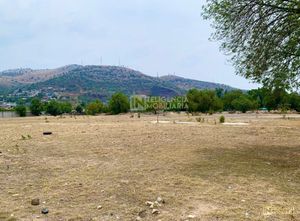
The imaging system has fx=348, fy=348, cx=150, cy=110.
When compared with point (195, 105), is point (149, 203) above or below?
below

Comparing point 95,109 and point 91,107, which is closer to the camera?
point 95,109

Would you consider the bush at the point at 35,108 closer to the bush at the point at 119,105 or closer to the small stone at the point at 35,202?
the bush at the point at 119,105

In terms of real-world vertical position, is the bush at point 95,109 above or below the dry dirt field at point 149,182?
above

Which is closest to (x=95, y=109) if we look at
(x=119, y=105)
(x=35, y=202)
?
(x=119, y=105)

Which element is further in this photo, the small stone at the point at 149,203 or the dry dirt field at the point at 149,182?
the small stone at the point at 149,203

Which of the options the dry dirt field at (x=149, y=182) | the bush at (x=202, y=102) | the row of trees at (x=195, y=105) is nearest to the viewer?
the dry dirt field at (x=149, y=182)

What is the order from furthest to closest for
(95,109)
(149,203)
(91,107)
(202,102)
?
(91,107), (95,109), (202,102), (149,203)

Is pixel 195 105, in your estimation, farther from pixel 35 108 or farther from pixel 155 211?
pixel 155 211

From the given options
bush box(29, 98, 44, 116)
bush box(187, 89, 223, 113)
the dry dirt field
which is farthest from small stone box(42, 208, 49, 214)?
bush box(29, 98, 44, 116)

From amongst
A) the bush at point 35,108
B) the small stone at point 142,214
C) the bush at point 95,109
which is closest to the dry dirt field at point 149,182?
the small stone at point 142,214

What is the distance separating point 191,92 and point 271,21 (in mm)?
81884

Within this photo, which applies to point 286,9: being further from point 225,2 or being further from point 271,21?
point 225,2

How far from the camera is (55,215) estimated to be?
5.64m

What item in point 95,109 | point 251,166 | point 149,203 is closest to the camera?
point 149,203
